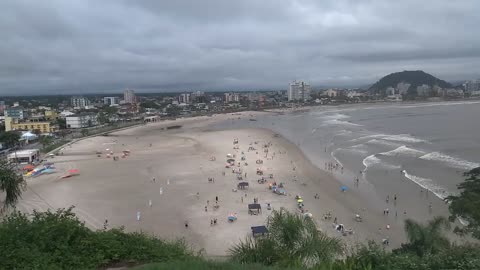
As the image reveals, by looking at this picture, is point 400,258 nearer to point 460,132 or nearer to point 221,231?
point 221,231

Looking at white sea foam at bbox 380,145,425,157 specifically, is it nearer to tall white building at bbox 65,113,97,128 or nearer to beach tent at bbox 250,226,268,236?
beach tent at bbox 250,226,268,236

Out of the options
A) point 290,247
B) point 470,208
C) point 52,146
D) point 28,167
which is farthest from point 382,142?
point 52,146

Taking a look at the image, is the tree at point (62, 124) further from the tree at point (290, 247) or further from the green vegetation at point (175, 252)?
the tree at point (290, 247)

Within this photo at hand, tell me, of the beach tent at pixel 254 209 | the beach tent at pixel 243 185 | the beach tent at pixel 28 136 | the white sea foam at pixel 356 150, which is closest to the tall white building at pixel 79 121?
the beach tent at pixel 28 136

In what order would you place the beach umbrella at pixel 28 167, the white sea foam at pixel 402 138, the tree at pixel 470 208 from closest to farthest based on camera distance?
the tree at pixel 470 208 → the beach umbrella at pixel 28 167 → the white sea foam at pixel 402 138

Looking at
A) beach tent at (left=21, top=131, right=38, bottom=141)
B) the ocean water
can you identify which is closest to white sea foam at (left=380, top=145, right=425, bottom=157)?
the ocean water

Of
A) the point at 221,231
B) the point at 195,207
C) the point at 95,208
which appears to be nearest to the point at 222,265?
the point at 221,231
